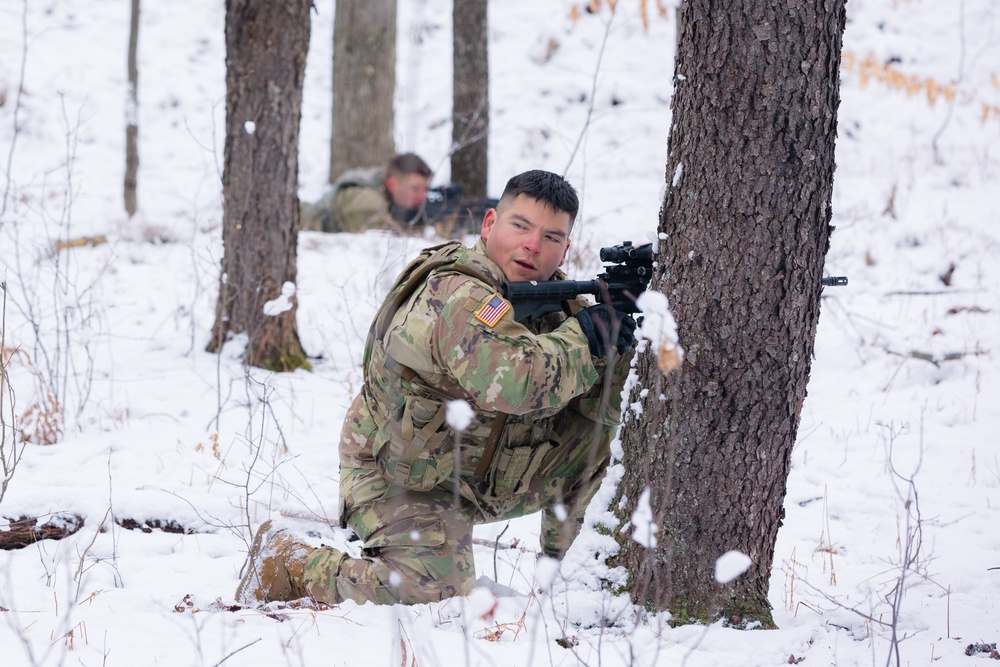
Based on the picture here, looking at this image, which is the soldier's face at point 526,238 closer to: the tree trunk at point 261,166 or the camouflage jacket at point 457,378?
the camouflage jacket at point 457,378

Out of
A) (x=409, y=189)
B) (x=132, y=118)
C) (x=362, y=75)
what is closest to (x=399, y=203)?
(x=409, y=189)

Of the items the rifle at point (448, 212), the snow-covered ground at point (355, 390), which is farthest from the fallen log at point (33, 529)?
the rifle at point (448, 212)

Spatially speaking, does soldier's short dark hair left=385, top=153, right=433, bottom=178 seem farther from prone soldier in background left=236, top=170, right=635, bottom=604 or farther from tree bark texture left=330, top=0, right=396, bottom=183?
prone soldier in background left=236, top=170, right=635, bottom=604

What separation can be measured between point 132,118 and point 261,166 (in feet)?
14.9

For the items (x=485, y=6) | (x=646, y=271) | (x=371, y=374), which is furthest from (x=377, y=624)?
(x=485, y=6)

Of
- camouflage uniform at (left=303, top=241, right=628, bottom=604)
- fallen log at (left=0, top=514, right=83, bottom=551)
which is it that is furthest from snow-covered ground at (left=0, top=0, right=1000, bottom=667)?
camouflage uniform at (left=303, top=241, right=628, bottom=604)

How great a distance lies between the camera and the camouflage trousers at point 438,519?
2615mm

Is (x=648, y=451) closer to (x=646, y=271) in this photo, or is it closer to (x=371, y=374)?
(x=646, y=271)

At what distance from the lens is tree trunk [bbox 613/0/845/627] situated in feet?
6.81

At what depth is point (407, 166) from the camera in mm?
7434

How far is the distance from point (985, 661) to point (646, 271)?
129 centimetres

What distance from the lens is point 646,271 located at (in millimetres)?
2469

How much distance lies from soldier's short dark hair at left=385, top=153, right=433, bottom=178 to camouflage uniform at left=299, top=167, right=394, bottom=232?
0.41 meters

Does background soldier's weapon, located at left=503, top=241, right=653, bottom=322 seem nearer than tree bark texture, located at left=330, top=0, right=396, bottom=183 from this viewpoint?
Yes
